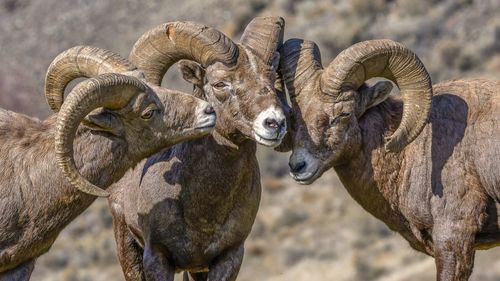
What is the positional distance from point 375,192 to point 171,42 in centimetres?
287

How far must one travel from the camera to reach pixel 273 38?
48.1 ft

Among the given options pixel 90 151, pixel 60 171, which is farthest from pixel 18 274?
pixel 90 151

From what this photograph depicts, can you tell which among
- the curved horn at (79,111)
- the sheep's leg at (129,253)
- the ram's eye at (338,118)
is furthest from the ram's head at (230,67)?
the sheep's leg at (129,253)

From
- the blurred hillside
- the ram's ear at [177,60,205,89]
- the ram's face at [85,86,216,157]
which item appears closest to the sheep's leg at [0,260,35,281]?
the ram's face at [85,86,216,157]

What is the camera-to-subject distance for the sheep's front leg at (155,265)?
14.7 m

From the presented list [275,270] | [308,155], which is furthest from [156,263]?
[275,270]

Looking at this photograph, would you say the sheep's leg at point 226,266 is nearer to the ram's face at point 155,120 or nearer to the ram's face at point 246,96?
the ram's face at point 246,96

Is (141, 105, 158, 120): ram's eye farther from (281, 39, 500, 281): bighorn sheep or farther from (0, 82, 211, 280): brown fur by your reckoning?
(281, 39, 500, 281): bighorn sheep

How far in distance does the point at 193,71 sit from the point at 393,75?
89.2 inches

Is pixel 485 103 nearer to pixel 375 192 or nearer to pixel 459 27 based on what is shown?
pixel 375 192

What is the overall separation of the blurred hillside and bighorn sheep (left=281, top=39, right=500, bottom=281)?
13477 millimetres

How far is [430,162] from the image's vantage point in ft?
48.8

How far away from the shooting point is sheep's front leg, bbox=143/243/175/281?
14.7 meters

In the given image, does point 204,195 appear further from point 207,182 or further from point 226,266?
point 226,266
